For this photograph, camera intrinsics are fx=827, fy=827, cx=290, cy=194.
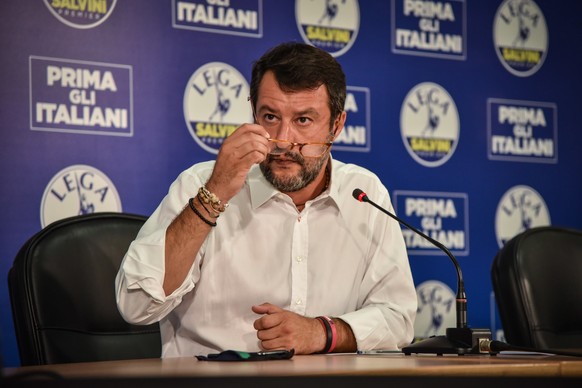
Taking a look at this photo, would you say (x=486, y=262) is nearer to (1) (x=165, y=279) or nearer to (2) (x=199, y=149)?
(2) (x=199, y=149)

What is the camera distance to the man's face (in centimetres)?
257

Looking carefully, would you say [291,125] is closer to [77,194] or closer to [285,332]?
[285,332]

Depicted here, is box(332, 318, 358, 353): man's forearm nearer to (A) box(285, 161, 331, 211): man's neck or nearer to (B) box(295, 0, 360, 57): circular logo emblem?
(A) box(285, 161, 331, 211): man's neck

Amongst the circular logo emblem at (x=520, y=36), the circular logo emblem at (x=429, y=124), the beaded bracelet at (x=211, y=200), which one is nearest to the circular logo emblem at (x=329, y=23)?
the circular logo emblem at (x=429, y=124)

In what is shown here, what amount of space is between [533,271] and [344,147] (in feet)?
4.29

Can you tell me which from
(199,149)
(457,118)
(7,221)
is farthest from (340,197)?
(457,118)

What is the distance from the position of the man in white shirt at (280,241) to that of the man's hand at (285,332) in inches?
3.7

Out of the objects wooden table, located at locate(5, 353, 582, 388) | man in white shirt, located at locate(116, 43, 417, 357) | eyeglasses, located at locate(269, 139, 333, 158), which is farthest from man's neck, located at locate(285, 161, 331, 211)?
wooden table, located at locate(5, 353, 582, 388)

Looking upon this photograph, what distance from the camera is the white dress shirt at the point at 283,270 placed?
2502 millimetres

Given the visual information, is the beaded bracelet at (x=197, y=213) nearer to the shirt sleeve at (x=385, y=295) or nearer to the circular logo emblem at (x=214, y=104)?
the shirt sleeve at (x=385, y=295)

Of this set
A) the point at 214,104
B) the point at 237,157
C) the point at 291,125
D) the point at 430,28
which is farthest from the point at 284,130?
the point at 430,28

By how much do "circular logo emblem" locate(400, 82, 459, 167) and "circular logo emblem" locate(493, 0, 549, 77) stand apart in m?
0.47

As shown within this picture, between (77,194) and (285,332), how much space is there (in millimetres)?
1501

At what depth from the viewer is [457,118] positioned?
4305 mm
